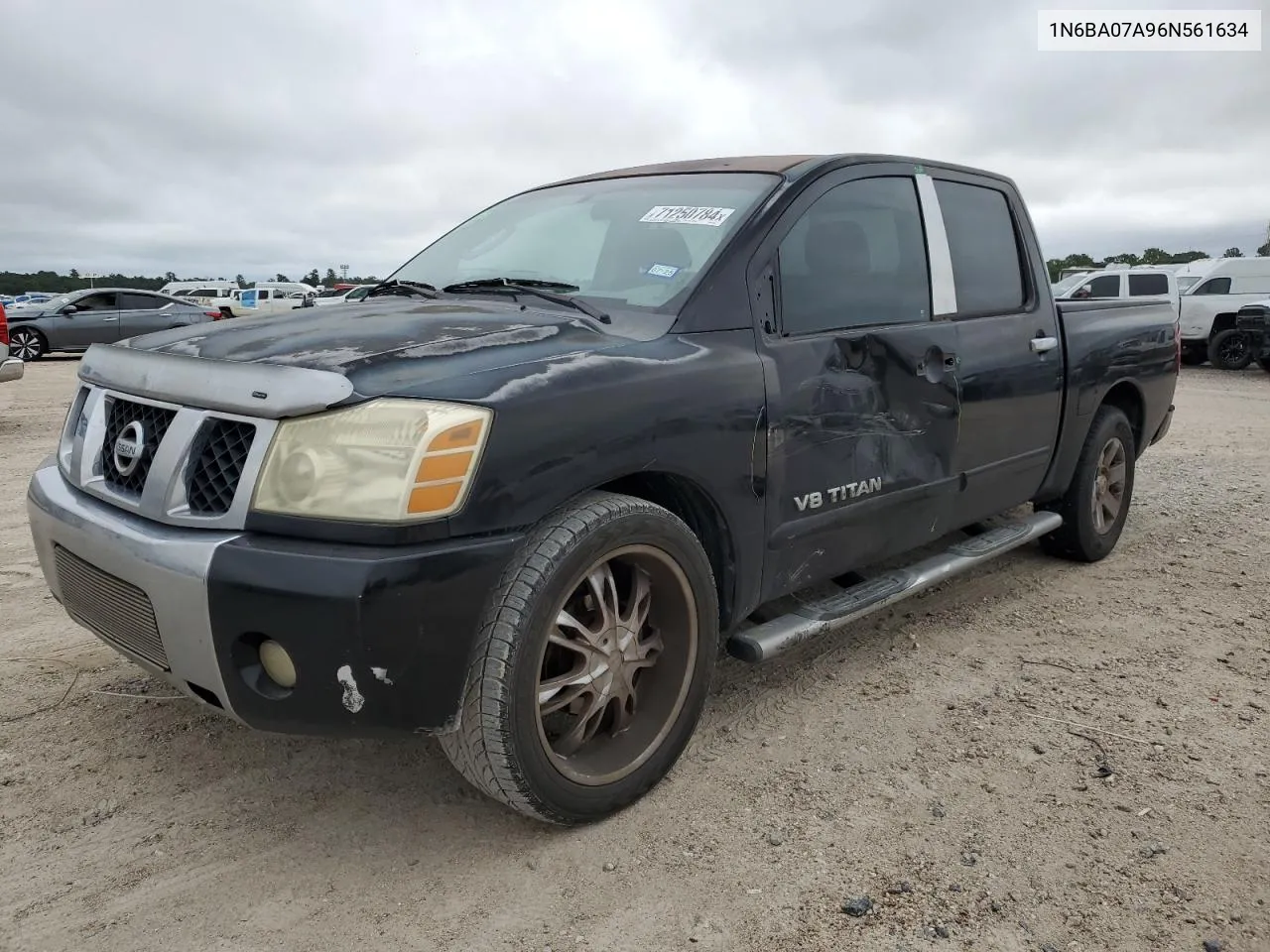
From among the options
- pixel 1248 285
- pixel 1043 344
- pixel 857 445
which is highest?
pixel 1248 285

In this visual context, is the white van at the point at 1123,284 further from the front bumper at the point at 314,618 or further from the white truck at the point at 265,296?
the white truck at the point at 265,296

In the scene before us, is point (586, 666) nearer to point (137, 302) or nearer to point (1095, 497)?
point (1095, 497)

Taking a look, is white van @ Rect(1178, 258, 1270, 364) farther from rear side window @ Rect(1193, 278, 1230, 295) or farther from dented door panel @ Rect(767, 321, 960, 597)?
dented door panel @ Rect(767, 321, 960, 597)

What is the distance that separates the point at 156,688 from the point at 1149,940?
9.43 feet

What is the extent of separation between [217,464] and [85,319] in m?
18.4

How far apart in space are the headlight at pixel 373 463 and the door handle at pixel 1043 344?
9.01ft

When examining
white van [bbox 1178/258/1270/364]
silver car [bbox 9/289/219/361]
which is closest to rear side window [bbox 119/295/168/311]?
silver car [bbox 9/289/219/361]

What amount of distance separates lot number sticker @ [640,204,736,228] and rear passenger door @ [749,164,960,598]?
176 mm

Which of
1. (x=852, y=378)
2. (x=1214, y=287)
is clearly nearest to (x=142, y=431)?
(x=852, y=378)

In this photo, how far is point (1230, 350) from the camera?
672 inches

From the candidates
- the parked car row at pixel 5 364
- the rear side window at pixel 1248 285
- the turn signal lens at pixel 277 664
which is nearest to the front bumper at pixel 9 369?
the parked car row at pixel 5 364

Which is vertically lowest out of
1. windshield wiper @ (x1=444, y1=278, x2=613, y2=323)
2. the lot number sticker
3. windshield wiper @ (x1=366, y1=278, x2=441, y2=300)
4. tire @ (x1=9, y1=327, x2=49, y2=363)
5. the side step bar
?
the side step bar

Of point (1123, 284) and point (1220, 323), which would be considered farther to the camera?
point (1220, 323)

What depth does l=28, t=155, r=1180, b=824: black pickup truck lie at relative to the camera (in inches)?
79.9
